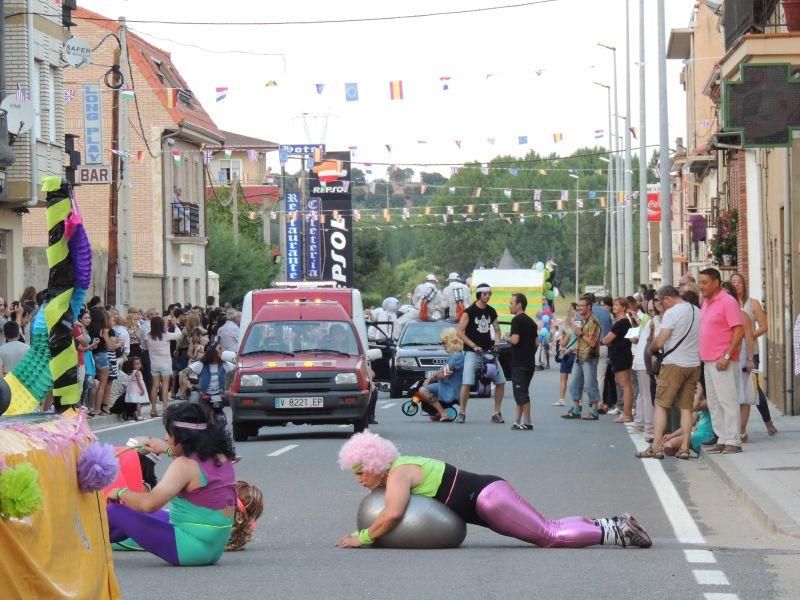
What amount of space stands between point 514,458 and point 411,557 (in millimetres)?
7522

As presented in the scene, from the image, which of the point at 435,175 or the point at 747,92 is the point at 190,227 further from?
the point at 435,175

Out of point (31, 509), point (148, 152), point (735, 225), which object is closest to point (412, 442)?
point (31, 509)

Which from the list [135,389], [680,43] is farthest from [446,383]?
[680,43]

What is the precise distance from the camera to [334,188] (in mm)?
85188

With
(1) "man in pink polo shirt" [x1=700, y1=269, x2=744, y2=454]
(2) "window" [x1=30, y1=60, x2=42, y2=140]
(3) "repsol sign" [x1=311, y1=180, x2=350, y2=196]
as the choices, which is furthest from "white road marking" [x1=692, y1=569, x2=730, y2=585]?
(3) "repsol sign" [x1=311, y1=180, x2=350, y2=196]

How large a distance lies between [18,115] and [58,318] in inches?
909

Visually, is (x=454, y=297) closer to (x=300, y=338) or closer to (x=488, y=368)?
(x=488, y=368)

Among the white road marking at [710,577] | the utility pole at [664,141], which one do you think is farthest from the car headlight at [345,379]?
the utility pole at [664,141]

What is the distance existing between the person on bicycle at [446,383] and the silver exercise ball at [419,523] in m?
13.5

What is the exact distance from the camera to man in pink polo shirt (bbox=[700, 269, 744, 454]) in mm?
16844

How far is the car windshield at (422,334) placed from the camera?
32.8 meters

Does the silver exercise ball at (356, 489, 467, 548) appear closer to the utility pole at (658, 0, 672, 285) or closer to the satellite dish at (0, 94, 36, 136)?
the satellite dish at (0, 94, 36, 136)

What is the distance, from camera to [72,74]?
5959 cm

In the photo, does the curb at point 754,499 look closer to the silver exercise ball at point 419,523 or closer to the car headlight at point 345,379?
the silver exercise ball at point 419,523
